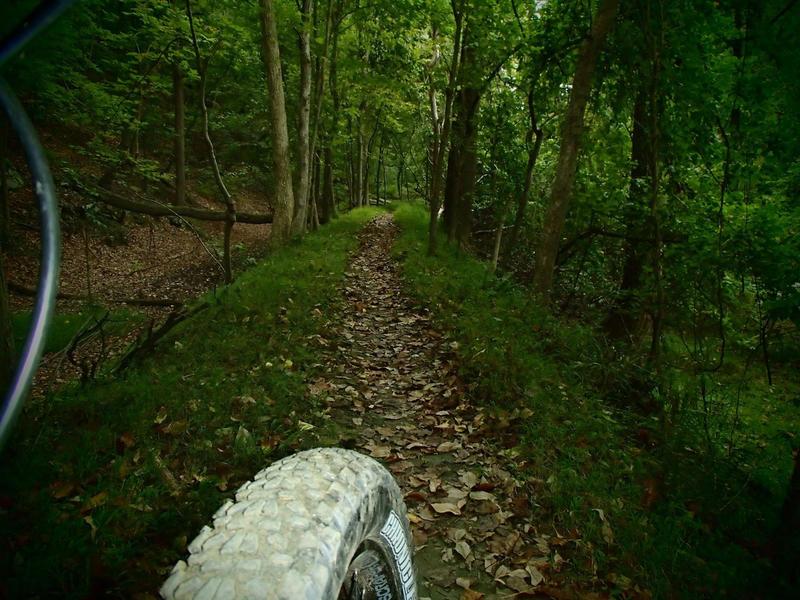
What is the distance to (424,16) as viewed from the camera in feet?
39.3

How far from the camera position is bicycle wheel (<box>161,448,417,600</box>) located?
4.99 feet

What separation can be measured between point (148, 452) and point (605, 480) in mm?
3458

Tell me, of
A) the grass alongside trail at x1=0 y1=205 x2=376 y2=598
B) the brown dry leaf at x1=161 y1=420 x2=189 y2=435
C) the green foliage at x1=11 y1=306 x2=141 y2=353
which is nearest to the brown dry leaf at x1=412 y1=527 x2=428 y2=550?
the grass alongside trail at x1=0 y1=205 x2=376 y2=598

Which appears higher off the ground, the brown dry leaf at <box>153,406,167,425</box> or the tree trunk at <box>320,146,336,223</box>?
the tree trunk at <box>320,146,336,223</box>

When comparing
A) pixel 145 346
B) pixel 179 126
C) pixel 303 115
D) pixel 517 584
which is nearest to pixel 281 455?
pixel 517 584

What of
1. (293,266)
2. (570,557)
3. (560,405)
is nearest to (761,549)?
(570,557)

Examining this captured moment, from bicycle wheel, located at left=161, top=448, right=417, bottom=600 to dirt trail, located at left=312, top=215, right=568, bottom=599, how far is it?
29.2 inches

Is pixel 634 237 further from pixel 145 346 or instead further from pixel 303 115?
pixel 303 115

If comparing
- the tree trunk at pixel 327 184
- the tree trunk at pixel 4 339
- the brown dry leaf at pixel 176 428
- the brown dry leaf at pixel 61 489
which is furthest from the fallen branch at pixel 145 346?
the tree trunk at pixel 327 184

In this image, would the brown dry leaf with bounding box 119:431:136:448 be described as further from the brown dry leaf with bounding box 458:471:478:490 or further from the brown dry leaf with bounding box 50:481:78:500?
the brown dry leaf with bounding box 458:471:478:490

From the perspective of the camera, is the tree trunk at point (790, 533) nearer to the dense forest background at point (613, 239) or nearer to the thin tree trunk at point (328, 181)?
the dense forest background at point (613, 239)

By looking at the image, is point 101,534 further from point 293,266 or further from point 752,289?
point 293,266

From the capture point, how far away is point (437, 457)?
4.28 metres

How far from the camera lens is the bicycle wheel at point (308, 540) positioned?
1522 mm
